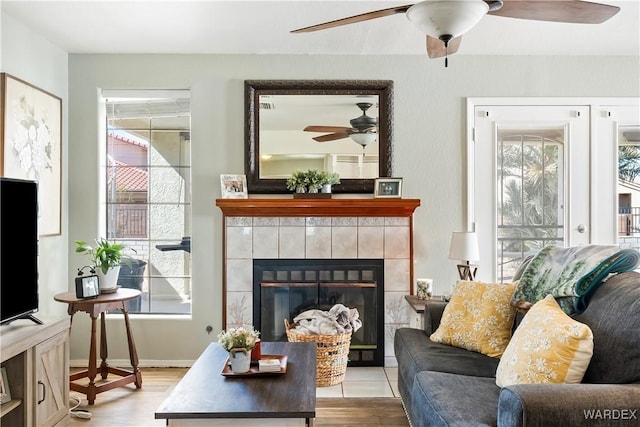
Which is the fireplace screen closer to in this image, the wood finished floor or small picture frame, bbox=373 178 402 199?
small picture frame, bbox=373 178 402 199

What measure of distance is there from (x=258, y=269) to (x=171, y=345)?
93 cm

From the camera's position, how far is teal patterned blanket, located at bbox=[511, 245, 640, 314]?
6.56 feet

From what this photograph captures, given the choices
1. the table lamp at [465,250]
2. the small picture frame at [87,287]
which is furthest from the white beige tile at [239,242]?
the table lamp at [465,250]

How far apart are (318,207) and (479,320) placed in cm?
152

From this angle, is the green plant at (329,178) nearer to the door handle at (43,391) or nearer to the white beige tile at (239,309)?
the white beige tile at (239,309)

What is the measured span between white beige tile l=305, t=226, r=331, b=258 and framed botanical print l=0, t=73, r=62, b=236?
1.90 metres

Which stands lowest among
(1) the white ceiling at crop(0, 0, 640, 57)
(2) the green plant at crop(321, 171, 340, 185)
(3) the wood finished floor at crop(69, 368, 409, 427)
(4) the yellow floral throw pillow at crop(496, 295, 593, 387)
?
(3) the wood finished floor at crop(69, 368, 409, 427)

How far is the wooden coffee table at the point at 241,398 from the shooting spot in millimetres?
1712

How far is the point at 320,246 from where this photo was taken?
3697 mm

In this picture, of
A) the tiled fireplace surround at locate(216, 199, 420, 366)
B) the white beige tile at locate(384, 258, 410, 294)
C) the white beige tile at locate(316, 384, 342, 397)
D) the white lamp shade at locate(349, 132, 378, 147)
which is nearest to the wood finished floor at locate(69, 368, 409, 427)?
the white beige tile at locate(316, 384, 342, 397)

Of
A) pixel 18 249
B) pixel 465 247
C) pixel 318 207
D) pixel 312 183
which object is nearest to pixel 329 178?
→ pixel 312 183

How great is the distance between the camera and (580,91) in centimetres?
379

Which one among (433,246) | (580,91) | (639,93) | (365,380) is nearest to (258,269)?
(365,380)

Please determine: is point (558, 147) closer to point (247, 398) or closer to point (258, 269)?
point (258, 269)
